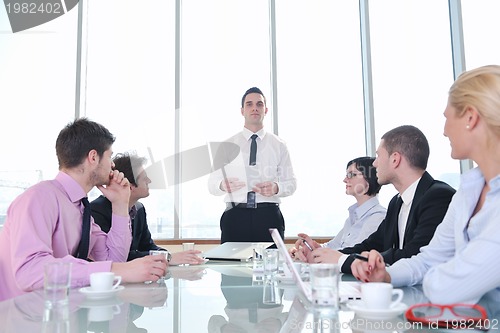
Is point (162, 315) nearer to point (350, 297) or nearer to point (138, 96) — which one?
point (350, 297)

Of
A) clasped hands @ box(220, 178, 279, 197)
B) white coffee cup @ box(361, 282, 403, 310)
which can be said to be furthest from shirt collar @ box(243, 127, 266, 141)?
white coffee cup @ box(361, 282, 403, 310)

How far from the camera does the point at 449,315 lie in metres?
0.97

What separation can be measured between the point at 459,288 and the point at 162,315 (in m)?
0.68

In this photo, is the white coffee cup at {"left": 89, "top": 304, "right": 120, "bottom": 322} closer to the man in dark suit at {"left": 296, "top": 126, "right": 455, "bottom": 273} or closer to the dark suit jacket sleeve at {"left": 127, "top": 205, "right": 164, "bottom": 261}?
the man in dark suit at {"left": 296, "top": 126, "right": 455, "bottom": 273}

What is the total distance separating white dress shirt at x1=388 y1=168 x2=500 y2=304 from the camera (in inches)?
40.1

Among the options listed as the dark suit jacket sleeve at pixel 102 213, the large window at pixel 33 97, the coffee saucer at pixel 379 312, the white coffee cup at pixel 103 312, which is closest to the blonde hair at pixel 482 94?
the coffee saucer at pixel 379 312

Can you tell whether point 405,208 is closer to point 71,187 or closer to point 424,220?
point 424,220

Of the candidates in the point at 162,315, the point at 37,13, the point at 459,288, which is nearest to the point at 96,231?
the point at 162,315

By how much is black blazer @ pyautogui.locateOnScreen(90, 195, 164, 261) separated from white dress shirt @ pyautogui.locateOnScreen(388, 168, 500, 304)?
4.95 feet

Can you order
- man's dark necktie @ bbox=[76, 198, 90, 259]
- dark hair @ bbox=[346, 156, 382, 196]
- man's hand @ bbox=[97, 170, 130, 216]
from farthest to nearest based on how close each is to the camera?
dark hair @ bbox=[346, 156, 382, 196] → man's hand @ bbox=[97, 170, 130, 216] → man's dark necktie @ bbox=[76, 198, 90, 259]

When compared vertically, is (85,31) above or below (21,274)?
above

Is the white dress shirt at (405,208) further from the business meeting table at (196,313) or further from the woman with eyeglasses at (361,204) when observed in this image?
the business meeting table at (196,313)

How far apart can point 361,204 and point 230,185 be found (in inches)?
36.2

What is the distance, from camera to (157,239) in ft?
15.0
